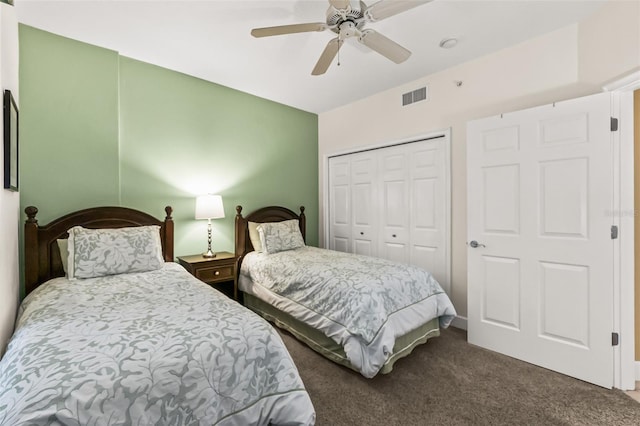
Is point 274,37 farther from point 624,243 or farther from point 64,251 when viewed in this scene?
point 624,243

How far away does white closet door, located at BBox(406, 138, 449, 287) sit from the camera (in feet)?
10.3

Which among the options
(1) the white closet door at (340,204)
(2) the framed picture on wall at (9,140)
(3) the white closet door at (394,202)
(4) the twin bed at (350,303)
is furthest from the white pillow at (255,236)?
(2) the framed picture on wall at (9,140)

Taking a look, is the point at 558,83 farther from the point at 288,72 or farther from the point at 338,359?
the point at 338,359

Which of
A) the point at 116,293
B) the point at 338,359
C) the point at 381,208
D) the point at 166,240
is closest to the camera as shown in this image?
the point at 116,293

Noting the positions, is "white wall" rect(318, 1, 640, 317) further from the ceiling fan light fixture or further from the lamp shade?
the lamp shade

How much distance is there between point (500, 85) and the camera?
2.71 metres

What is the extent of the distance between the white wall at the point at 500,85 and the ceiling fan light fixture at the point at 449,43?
17.1 inches

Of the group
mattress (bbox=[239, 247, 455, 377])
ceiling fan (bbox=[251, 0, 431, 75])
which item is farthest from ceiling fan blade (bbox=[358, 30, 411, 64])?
mattress (bbox=[239, 247, 455, 377])

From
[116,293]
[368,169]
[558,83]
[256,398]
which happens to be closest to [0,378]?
[116,293]

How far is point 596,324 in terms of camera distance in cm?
207

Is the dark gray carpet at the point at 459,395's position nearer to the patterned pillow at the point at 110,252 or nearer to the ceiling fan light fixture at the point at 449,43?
the patterned pillow at the point at 110,252

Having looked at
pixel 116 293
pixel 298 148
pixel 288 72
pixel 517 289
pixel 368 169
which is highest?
pixel 288 72

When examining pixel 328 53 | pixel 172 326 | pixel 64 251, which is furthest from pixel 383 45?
pixel 64 251

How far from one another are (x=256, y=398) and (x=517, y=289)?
7.44ft
